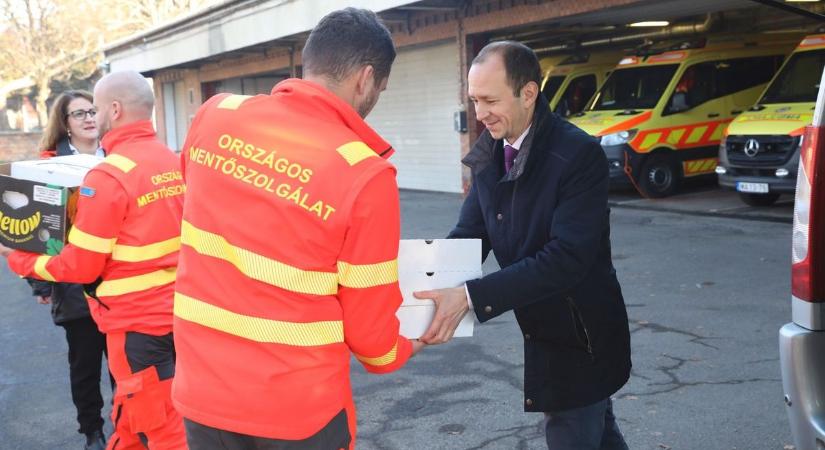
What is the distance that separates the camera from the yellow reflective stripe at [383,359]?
2400 millimetres

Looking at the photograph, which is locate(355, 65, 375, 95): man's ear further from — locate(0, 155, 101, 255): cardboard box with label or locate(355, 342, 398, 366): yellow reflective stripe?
locate(0, 155, 101, 255): cardboard box with label

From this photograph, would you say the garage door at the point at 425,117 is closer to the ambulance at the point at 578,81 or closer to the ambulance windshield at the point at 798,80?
the ambulance at the point at 578,81

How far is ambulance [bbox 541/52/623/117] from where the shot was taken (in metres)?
18.7

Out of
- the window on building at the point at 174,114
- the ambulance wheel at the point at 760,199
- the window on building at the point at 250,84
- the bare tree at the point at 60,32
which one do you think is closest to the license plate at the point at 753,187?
the ambulance wheel at the point at 760,199

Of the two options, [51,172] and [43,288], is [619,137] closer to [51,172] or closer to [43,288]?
[43,288]

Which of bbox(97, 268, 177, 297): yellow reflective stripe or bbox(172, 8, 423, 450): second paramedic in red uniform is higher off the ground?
bbox(172, 8, 423, 450): second paramedic in red uniform

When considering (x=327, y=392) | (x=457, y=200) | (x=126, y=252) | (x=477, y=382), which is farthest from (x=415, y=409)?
(x=457, y=200)

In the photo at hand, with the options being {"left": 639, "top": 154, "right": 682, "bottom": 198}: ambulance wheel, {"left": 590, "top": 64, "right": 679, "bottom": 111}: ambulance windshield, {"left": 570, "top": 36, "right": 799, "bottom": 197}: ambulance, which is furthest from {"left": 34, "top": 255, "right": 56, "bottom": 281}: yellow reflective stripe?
{"left": 590, "top": 64, "right": 679, "bottom": 111}: ambulance windshield

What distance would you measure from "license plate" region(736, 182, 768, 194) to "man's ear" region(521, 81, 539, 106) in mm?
10816

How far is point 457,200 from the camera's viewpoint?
17.9 metres

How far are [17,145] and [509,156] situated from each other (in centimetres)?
4302

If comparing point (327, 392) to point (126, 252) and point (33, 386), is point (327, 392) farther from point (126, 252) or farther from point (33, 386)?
point (33, 386)

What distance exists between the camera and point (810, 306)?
9.51ft

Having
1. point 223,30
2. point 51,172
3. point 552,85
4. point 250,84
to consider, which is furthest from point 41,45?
point 51,172
